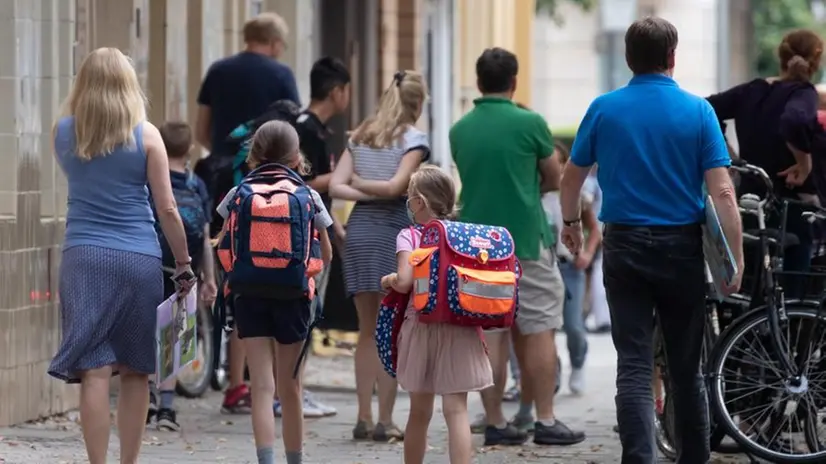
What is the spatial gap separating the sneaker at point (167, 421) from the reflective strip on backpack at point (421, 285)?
3074mm

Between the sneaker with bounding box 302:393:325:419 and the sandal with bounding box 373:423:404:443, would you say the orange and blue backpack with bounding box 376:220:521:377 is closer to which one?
the sandal with bounding box 373:423:404:443

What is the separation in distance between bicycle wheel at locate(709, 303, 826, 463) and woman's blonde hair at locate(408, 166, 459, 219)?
5.14 ft

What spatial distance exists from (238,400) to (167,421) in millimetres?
876

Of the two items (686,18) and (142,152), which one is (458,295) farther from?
(686,18)

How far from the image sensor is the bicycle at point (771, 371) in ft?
30.0

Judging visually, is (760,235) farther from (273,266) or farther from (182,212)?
(182,212)

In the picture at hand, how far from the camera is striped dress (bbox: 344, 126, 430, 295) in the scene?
10.5m

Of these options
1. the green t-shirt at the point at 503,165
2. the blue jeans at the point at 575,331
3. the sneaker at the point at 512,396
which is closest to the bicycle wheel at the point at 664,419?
the green t-shirt at the point at 503,165

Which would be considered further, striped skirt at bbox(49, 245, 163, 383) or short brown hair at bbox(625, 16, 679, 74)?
striped skirt at bbox(49, 245, 163, 383)

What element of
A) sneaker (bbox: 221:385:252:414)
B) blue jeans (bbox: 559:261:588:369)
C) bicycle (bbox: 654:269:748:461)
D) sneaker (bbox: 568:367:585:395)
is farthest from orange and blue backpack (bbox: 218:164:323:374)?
sneaker (bbox: 568:367:585:395)

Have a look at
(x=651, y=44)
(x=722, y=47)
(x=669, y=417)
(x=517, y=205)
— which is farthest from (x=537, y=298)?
(x=722, y=47)

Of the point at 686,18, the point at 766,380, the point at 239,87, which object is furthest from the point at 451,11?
the point at 686,18

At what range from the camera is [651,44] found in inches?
317

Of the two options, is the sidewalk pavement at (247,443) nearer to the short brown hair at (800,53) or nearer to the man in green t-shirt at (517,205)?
the man in green t-shirt at (517,205)
